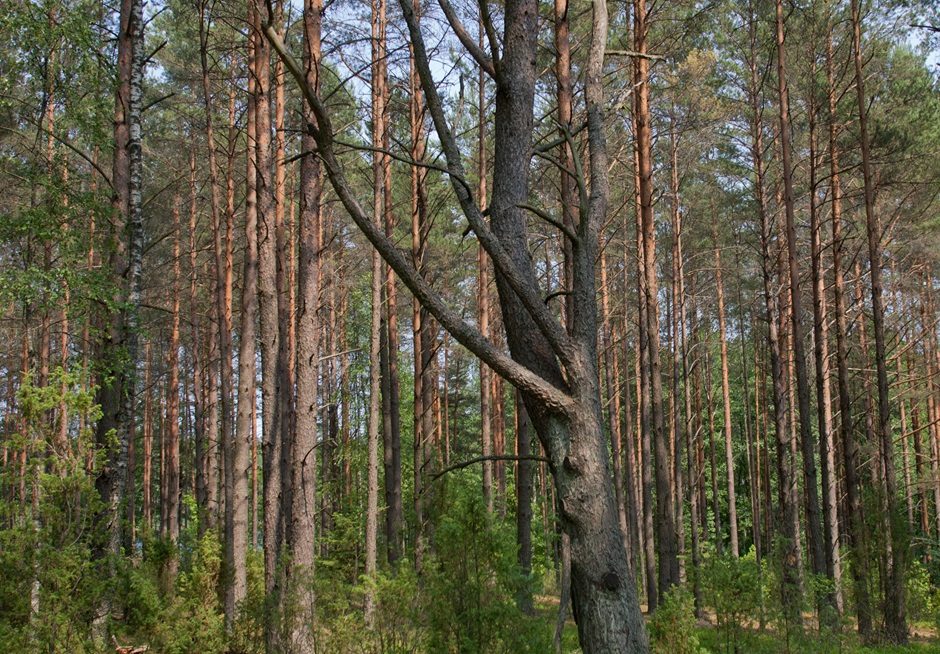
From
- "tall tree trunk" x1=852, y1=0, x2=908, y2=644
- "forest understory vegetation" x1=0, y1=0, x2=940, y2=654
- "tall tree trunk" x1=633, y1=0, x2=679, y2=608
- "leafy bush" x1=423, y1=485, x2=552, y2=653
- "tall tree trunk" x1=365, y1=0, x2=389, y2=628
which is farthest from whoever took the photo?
"tall tree trunk" x1=852, y1=0, x2=908, y2=644

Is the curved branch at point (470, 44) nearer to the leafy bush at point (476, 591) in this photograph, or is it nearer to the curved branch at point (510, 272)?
the curved branch at point (510, 272)

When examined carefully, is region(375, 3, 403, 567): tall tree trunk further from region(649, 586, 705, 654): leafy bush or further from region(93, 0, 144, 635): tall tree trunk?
region(649, 586, 705, 654): leafy bush

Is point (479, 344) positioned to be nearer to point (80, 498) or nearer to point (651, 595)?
point (80, 498)

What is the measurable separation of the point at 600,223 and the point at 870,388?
73.5 ft

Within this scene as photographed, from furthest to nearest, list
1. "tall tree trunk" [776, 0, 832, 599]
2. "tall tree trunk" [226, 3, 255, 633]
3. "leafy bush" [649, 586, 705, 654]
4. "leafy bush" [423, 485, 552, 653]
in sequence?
"tall tree trunk" [776, 0, 832, 599] < "tall tree trunk" [226, 3, 255, 633] < "leafy bush" [649, 586, 705, 654] < "leafy bush" [423, 485, 552, 653]

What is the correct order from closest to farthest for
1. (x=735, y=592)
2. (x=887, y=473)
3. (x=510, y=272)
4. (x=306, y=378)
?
1. (x=510, y=272)
2. (x=306, y=378)
3. (x=735, y=592)
4. (x=887, y=473)

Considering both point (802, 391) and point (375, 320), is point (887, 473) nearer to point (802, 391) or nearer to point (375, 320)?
point (802, 391)

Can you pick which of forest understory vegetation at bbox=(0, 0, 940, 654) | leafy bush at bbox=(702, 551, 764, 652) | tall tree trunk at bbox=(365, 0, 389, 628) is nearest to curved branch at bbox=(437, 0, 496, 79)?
forest understory vegetation at bbox=(0, 0, 940, 654)

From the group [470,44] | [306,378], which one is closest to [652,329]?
[306,378]

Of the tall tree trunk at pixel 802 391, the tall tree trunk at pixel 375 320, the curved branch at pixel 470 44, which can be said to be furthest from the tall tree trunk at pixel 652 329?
the curved branch at pixel 470 44

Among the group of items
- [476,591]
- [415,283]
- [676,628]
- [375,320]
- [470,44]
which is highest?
[470,44]

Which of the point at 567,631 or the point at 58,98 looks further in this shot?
the point at 567,631

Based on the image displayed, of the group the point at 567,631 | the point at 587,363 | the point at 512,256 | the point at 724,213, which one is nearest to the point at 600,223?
the point at 512,256

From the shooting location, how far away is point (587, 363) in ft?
10.0
